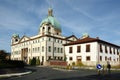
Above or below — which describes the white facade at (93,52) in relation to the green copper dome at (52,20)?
below

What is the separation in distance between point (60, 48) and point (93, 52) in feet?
64.1

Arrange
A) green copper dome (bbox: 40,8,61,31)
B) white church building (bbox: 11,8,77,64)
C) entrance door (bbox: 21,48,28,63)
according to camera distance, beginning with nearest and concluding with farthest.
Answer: white church building (bbox: 11,8,77,64), green copper dome (bbox: 40,8,61,31), entrance door (bbox: 21,48,28,63)

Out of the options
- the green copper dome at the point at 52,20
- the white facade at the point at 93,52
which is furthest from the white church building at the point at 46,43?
the white facade at the point at 93,52

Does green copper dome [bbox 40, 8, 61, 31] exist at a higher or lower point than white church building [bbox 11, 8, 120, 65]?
higher

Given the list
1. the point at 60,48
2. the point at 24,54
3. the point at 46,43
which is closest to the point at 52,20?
the point at 60,48

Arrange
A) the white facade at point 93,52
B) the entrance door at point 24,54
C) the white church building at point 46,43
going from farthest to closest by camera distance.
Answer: the entrance door at point 24,54
the white church building at point 46,43
the white facade at point 93,52

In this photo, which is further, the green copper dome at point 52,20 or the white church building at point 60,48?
the green copper dome at point 52,20

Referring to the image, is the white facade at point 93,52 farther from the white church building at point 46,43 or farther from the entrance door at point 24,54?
the entrance door at point 24,54

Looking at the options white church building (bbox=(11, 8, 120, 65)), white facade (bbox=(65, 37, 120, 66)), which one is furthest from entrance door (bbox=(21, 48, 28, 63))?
white facade (bbox=(65, 37, 120, 66))

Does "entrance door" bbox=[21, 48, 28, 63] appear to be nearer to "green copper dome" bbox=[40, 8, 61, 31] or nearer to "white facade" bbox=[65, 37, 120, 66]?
"green copper dome" bbox=[40, 8, 61, 31]

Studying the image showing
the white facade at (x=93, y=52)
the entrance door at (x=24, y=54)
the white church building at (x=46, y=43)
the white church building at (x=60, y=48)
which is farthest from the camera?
the entrance door at (x=24, y=54)

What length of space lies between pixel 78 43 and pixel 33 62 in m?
18.5

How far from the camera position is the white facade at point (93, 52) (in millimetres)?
53719

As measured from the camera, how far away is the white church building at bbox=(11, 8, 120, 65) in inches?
2162
